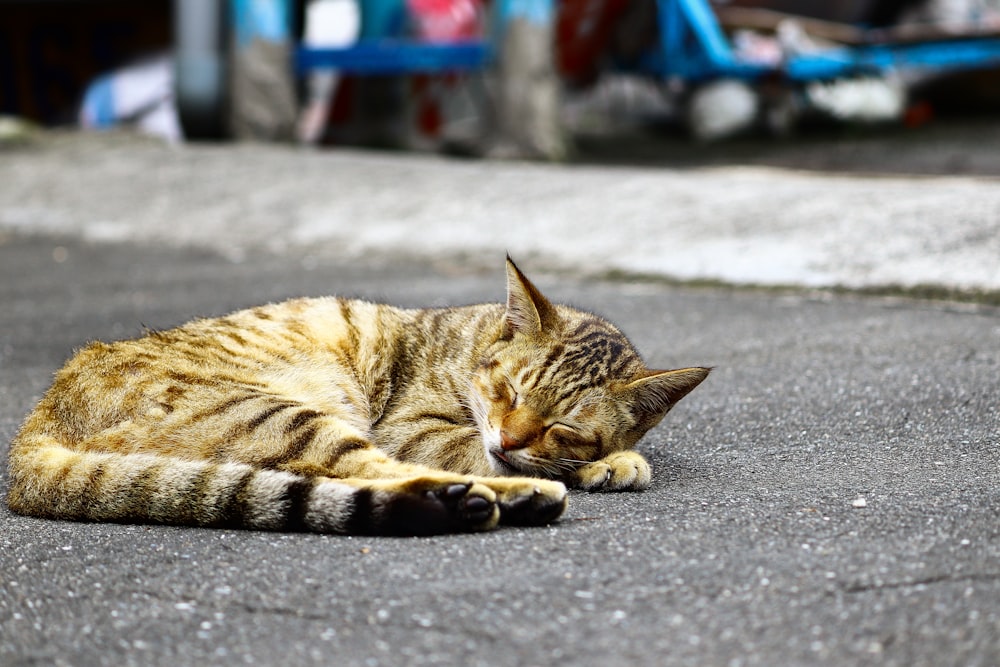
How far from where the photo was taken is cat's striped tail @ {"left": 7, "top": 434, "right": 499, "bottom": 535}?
8.98ft

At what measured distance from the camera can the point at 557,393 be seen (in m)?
3.31

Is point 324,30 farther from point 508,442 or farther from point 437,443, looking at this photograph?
point 508,442

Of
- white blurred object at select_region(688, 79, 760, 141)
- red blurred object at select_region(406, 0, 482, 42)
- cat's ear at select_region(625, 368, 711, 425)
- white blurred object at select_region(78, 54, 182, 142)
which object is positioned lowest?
white blurred object at select_region(78, 54, 182, 142)

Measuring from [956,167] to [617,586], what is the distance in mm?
6956

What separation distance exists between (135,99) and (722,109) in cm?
680

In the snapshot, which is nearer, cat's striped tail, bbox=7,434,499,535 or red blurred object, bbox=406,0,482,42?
cat's striped tail, bbox=7,434,499,535

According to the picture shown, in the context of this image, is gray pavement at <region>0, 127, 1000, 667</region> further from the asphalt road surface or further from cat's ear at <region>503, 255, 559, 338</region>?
cat's ear at <region>503, 255, 559, 338</region>

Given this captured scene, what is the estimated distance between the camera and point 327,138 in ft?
40.0

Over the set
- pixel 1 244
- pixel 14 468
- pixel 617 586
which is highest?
pixel 617 586

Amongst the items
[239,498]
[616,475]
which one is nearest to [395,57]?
[616,475]

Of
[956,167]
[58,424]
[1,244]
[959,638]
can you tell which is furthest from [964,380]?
[1,244]

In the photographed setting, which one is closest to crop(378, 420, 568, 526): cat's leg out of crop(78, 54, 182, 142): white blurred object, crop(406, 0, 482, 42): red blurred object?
crop(406, 0, 482, 42): red blurred object

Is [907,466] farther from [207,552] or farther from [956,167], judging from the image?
[956,167]

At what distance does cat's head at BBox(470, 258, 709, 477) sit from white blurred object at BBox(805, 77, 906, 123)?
30.2 ft
